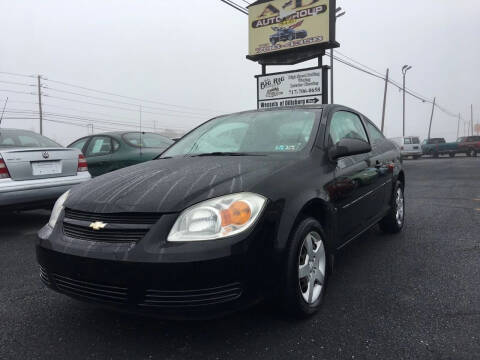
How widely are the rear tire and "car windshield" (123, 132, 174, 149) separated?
14.0 ft

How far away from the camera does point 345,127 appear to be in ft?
11.5

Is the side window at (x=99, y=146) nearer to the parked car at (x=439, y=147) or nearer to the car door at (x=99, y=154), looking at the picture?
the car door at (x=99, y=154)

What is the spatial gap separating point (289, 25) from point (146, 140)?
858cm

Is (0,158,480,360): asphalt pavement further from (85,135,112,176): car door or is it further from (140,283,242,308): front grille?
(85,135,112,176): car door

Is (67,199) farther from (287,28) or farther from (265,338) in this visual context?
(287,28)

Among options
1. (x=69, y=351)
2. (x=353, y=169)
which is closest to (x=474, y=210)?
(x=353, y=169)

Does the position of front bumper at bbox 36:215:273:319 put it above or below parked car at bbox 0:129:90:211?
below

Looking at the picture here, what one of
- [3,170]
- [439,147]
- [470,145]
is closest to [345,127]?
[3,170]

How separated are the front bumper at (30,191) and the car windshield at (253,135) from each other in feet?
7.31

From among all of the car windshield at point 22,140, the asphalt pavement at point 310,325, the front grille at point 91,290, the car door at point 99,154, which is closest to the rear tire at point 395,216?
the asphalt pavement at point 310,325

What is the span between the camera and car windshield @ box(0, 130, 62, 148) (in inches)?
200

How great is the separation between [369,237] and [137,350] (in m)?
3.15

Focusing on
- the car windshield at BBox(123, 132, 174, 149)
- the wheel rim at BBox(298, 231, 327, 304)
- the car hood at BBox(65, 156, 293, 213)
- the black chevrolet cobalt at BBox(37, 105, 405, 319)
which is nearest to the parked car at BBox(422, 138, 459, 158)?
the car windshield at BBox(123, 132, 174, 149)

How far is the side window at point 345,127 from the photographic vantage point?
3209mm
